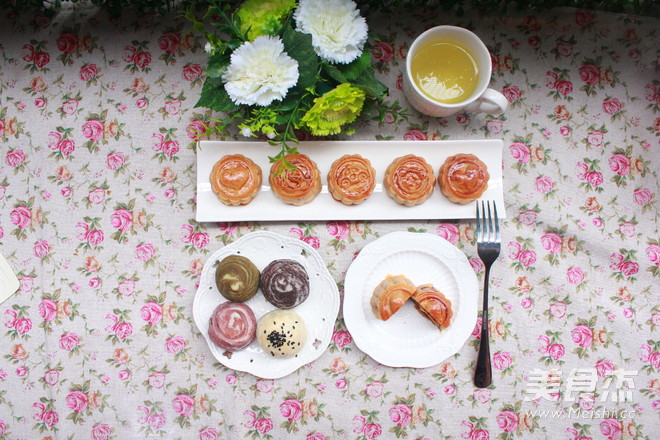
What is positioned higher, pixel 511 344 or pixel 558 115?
pixel 558 115

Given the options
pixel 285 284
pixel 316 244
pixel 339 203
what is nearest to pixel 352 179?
pixel 339 203

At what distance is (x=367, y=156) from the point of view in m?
1.22

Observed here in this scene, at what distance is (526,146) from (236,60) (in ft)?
2.57

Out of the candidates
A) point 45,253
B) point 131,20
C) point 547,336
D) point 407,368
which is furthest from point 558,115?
point 45,253

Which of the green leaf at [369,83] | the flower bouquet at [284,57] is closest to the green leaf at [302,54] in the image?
the flower bouquet at [284,57]

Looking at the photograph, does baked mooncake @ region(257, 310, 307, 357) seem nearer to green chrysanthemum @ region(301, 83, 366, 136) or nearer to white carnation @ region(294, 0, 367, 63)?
green chrysanthemum @ region(301, 83, 366, 136)

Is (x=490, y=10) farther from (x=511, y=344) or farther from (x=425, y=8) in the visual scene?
(x=511, y=344)

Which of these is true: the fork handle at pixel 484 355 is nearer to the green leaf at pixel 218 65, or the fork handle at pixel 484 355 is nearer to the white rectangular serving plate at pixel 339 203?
the white rectangular serving plate at pixel 339 203

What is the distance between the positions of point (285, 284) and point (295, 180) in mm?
254

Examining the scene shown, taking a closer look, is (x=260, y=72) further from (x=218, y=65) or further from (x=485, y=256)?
(x=485, y=256)

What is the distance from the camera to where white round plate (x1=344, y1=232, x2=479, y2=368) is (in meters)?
1.18

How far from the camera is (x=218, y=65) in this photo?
1.01m

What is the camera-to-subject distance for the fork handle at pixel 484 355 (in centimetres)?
118

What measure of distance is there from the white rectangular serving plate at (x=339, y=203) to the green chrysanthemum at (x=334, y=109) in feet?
0.44
